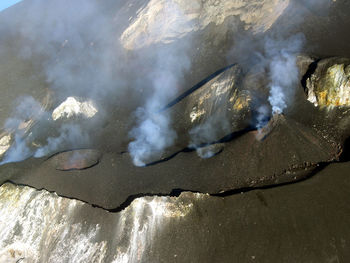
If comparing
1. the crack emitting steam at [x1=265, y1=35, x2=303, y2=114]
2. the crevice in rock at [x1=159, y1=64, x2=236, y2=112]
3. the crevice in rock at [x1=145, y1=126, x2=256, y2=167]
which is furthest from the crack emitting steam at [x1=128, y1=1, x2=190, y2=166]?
the crack emitting steam at [x1=265, y1=35, x2=303, y2=114]

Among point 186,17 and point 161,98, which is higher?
point 186,17

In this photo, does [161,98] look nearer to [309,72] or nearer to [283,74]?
[283,74]

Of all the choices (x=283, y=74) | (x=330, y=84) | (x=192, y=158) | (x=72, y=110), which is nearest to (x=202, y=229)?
(x=192, y=158)

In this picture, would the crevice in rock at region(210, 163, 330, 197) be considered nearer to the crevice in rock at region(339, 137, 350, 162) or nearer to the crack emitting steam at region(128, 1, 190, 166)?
the crevice in rock at region(339, 137, 350, 162)

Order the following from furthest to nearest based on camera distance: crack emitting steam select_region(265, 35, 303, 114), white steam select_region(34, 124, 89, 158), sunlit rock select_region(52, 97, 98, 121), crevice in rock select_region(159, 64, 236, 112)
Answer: sunlit rock select_region(52, 97, 98, 121), crevice in rock select_region(159, 64, 236, 112), white steam select_region(34, 124, 89, 158), crack emitting steam select_region(265, 35, 303, 114)

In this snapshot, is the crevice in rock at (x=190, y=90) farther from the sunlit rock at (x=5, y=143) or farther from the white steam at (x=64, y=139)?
the sunlit rock at (x=5, y=143)

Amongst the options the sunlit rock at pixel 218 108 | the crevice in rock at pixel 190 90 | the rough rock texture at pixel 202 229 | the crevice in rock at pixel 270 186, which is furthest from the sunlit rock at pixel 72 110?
the crevice in rock at pixel 270 186
